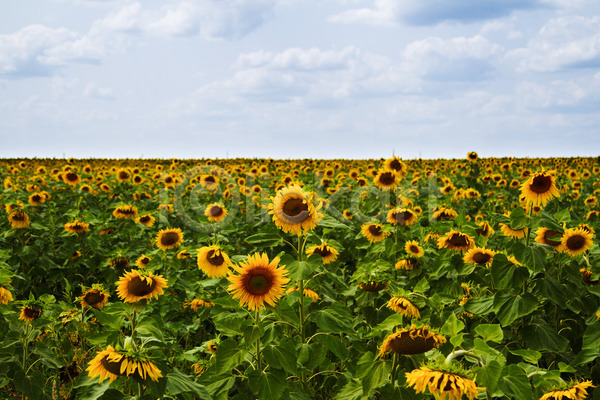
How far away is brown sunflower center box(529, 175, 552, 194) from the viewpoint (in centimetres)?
397

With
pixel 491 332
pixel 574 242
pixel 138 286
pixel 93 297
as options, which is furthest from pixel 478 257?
pixel 93 297

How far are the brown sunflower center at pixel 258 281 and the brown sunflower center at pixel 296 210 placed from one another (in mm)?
502

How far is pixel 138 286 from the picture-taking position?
11.1 feet

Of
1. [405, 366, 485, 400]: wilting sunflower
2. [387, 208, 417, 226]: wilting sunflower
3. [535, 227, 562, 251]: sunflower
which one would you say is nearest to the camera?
[405, 366, 485, 400]: wilting sunflower

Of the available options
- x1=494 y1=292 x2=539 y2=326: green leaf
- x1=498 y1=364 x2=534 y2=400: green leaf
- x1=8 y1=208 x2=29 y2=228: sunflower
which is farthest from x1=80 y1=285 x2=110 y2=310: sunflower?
x1=498 y1=364 x2=534 y2=400: green leaf

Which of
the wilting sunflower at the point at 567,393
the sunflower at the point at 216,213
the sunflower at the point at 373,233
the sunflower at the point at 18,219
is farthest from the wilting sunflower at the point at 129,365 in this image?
the sunflower at the point at 18,219

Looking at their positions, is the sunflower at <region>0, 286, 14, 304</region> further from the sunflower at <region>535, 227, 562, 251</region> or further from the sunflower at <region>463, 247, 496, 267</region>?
the sunflower at <region>535, 227, 562, 251</region>

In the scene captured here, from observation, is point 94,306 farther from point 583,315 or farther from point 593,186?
point 593,186

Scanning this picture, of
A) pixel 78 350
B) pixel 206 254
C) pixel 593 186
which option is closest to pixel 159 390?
pixel 206 254

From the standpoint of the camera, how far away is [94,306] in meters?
5.05

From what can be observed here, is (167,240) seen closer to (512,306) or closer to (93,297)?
(93,297)

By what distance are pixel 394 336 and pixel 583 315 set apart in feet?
10.4

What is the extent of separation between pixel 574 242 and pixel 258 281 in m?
2.96

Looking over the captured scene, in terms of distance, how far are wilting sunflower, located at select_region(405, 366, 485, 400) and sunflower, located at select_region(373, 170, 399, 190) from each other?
556 cm
